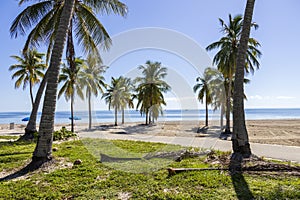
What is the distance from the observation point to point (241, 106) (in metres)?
6.69

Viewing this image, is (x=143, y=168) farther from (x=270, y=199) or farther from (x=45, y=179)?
(x=270, y=199)

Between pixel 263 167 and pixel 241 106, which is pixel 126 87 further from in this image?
pixel 263 167

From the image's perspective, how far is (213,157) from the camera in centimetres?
686

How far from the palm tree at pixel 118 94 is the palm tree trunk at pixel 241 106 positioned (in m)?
27.7

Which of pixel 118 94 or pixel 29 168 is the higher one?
pixel 118 94

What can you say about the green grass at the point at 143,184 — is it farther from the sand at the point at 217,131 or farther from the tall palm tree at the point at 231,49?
the tall palm tree at the point at 231,49

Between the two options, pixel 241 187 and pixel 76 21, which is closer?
pixel 241 187

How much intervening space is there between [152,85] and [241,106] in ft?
76.9

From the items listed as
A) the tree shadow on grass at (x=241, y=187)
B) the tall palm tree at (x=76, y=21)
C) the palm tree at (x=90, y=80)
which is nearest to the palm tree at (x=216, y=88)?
the palm tree at (x=90, y=80)

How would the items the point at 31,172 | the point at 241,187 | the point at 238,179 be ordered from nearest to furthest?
the point at 241,187, the point at 238,179, the point at 31,172

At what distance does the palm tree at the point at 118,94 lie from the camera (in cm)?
3381

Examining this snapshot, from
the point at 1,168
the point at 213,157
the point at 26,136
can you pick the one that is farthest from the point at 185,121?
the point at 1,168

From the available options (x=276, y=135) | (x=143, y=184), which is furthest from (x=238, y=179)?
(x=276, y=135)

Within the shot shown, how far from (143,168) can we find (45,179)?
2.50 meters
